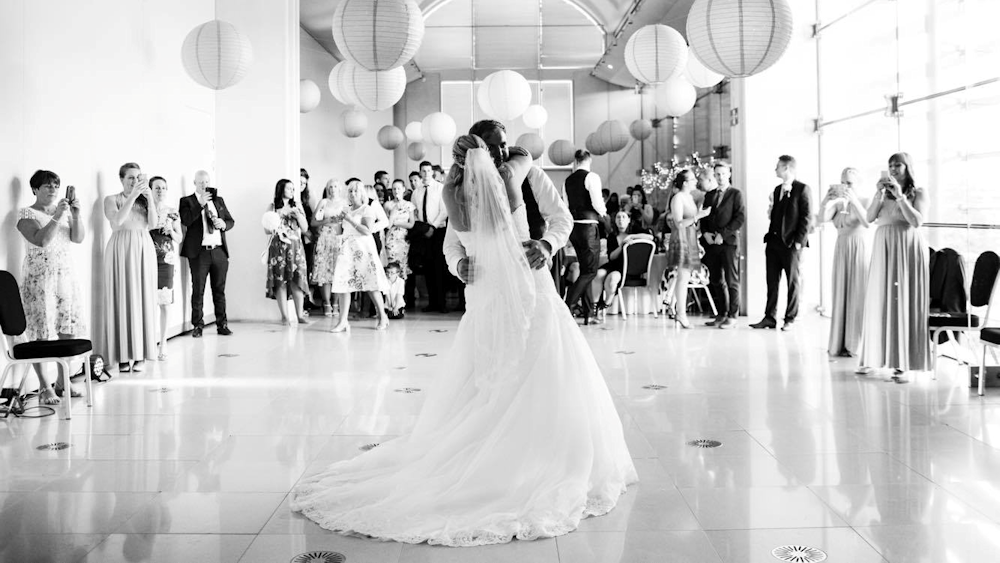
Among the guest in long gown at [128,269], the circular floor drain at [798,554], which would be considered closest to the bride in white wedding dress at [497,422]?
the circular floor drain at [798,554]

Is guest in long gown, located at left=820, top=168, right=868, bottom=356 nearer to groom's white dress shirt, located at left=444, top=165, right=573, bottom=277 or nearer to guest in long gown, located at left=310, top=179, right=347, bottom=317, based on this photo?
groom's white dress shirt, located at left=444, top=165, right=573, bottom=277

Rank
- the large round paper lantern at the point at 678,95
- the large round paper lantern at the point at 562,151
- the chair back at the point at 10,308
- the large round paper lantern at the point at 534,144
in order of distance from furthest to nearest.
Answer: the large round paper lantern at the point at 562,151 < the large round paper lantern at the point at 534,144 < the large round paper lantern at the point at 678,95 < the chair back at the point at 10,308

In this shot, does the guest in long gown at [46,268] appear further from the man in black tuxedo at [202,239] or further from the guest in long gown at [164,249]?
the man in black tuxedo at [202,239]

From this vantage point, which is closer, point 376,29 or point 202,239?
point 376,29

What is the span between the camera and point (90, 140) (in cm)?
662

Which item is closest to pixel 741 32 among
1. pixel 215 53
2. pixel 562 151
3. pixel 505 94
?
pixel 215 53

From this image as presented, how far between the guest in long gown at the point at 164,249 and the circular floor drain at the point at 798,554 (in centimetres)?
576

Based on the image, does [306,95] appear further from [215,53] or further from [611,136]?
[611,136]

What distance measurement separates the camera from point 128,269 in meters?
6.39

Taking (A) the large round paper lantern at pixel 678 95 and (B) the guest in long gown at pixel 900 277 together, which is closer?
(B) the guest in long gown at pixel 900 277

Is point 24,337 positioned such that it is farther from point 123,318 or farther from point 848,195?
point 848,195

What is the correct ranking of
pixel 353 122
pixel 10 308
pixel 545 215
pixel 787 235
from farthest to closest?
pixel 353 122 → pixel 787 235 → pixel 10 308 → pixel 545 215

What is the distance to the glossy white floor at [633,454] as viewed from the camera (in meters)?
2.91

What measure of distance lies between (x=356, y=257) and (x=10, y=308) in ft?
14.0
